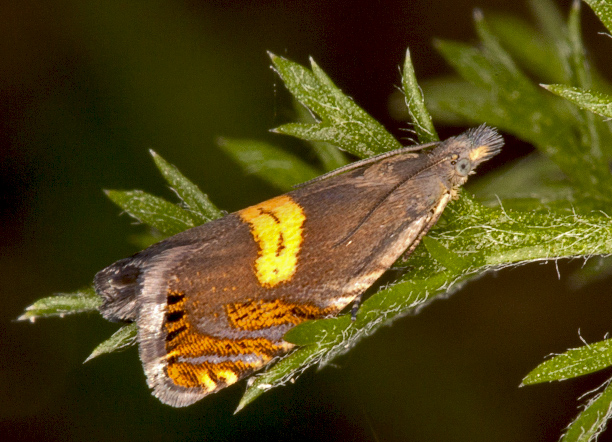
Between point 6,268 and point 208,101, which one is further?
point 208,101

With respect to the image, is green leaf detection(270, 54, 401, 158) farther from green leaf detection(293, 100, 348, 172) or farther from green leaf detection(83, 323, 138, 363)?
green leaf detection(83, 323, 138, 363)

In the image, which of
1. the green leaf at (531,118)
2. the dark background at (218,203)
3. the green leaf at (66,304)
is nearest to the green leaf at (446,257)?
the green leaf at (531,118)

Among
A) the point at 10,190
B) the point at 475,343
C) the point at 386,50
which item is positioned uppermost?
the point at 10,190

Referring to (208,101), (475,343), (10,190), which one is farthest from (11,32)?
(475,343)

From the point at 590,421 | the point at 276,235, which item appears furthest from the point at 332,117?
the point at 590,421

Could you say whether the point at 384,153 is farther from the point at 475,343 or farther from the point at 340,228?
the point at 475,343

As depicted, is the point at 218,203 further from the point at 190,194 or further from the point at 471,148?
the point at 471,148
